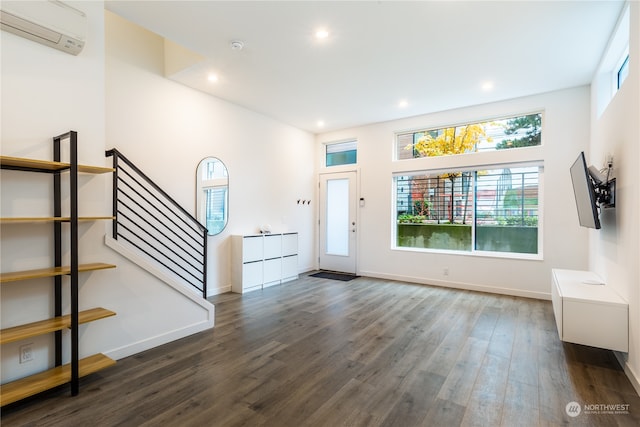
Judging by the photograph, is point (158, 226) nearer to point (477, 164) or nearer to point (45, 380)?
point (45, 380)

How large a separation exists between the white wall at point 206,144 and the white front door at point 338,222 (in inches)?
11.2

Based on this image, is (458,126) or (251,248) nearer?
(251,248)

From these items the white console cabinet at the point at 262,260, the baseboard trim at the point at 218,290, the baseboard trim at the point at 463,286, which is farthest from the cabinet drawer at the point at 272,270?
the baseboard trim at the point at 463,286

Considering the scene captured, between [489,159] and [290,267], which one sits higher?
[489,159]

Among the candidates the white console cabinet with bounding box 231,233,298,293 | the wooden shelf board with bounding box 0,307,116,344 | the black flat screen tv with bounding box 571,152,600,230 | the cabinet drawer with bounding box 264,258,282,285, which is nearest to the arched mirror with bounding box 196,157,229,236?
the white console cabinet with bounding box 231,233,298,293

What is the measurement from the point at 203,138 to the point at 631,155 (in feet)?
15.3

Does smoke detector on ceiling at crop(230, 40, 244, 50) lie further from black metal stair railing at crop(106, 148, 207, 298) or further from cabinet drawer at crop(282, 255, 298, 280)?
cabinet drawer at crop(282, 255, 298, 280)

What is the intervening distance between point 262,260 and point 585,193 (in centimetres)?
418

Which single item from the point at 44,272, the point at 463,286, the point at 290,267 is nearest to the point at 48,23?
the point at 44,272

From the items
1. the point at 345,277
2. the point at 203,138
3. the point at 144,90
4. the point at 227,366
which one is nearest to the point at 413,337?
the point at 227,366

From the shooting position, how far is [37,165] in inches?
80.0

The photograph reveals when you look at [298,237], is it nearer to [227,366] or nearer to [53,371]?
[227,366]

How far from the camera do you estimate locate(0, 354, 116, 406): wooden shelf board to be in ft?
6.09

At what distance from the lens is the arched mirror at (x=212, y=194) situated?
4.41 meters
